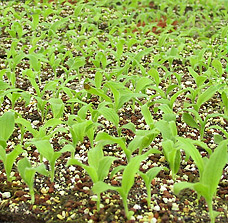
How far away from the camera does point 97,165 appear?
250 cm

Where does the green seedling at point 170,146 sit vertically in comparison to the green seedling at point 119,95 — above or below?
below

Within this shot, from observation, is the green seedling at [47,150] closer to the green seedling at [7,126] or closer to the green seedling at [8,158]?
the green seedling at [8,158]

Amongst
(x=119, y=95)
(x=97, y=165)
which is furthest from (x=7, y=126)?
(x=119, y=95)

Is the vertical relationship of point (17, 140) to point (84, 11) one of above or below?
below

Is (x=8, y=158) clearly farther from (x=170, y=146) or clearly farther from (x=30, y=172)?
(x=170, y=146)

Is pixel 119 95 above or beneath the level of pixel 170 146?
above

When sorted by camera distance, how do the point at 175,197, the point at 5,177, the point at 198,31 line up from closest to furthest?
the point at 175,197
the point at 5,177
the point at 198,31

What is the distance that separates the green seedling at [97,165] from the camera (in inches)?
92.0

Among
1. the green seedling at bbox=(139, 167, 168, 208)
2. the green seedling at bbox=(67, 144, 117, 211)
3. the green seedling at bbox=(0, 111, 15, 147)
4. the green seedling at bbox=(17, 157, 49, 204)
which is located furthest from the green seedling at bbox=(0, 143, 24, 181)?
the green seedling at bbox=(139, 167, 168, 208)

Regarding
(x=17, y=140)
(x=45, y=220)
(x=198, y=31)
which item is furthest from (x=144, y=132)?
(x=198, y=31)

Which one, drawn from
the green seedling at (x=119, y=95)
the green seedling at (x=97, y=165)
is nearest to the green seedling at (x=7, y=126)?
the green seedling at (x=97, y=165)

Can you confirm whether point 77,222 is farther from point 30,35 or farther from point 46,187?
point 30,35

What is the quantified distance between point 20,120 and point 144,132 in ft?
3.01

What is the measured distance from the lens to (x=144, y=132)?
9.11 ft
